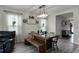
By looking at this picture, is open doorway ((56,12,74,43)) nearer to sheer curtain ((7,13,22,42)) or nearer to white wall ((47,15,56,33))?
white wall ((47,15,56,33))

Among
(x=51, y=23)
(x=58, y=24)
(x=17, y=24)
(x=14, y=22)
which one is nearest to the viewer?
(x=14, y=22)

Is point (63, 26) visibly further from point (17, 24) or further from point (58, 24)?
point (17, 24)

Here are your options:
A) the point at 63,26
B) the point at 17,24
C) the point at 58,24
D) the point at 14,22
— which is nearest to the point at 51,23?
the point at 58,24

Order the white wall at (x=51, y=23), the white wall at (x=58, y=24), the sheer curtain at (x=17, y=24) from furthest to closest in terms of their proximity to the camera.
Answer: the white wall at (x=58, y=24) < the white wall at (x=51, y=23) < the sheer curtain at (x=17, y=24)

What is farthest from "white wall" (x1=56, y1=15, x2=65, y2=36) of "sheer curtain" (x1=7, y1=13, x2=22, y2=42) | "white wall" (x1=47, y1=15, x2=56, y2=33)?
"sheer curtain" (x1=7, y1=13, x2=22, y2=42)

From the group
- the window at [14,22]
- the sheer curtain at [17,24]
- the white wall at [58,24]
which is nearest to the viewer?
the window at [14,22]

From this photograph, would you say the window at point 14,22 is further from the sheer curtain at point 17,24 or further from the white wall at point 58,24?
the white wall at point 58,24

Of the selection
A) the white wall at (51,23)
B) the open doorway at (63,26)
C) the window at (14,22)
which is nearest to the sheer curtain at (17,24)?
the window at (14,22)

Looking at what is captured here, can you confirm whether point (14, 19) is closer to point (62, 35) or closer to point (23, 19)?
point (23, 19)

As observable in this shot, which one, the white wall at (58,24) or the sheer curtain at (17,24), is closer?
the sheer curtain at (17,24)

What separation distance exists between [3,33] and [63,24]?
5.63 metres
